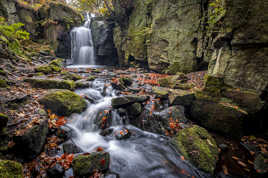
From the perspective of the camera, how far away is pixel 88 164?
265 centimetres

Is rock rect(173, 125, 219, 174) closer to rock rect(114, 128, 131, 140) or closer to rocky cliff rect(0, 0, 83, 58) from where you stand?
rock rect(114, 128, 131, 140)

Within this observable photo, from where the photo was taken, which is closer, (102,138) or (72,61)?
(102,138)

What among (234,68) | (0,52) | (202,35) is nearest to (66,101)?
(0,52)

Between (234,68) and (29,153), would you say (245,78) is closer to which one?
(234,68)

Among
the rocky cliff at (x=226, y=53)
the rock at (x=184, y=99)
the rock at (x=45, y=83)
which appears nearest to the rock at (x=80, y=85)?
the rock at (x=45, y=83)

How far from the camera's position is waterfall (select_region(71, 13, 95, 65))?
53.5ft

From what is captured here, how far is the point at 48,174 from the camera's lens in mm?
2529

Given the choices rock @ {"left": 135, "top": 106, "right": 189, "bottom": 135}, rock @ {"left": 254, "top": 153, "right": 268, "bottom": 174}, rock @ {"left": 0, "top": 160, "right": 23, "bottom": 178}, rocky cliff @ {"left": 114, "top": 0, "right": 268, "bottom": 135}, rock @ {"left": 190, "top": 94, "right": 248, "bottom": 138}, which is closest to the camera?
rock @ {"left": 0, "top": 160, "right": 23, "bottom": 178}

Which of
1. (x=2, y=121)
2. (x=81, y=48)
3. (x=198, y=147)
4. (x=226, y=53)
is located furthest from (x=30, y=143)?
(x=81, y=48)

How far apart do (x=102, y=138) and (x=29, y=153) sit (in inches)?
76.1

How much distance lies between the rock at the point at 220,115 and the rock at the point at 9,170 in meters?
5.17

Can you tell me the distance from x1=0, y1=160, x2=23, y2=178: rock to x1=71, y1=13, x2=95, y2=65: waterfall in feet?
52.8

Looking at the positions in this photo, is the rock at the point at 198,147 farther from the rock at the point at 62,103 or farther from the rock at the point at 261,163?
the rock at the point at 62,103

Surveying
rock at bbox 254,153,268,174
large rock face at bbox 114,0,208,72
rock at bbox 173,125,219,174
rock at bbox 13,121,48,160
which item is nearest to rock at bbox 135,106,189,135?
rock at bbox 173,125,219,174
